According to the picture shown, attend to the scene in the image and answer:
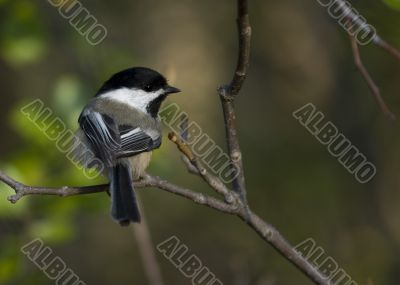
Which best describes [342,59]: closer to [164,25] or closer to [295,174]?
[295,174]

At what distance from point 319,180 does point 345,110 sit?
65cm

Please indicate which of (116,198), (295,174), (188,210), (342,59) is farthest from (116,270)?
(116,198)

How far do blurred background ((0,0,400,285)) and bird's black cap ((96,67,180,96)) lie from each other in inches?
21.4

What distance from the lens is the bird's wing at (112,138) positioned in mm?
2637

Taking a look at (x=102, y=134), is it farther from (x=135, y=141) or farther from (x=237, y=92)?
(x=237, y=92)

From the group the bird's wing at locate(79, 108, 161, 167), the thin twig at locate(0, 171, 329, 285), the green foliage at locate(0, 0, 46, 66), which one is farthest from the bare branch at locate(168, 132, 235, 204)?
the green foliage at locate(0, 0, 46, 66)

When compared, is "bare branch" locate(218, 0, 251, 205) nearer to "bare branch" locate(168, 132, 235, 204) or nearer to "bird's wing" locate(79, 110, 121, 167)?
"bare branch" locate(168, 132, 235, 204)

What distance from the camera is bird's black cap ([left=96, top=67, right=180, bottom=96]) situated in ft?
9.75

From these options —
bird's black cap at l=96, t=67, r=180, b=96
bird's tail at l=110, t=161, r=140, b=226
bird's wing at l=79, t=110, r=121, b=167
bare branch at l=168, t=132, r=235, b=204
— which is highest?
bird's black cap at l=96, t=67, r=180, b=96

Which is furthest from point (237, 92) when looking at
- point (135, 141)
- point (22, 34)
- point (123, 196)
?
point (22, 34)

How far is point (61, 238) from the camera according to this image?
3.08 m

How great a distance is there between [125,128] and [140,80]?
0.30 metres

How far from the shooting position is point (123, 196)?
92.2 inches

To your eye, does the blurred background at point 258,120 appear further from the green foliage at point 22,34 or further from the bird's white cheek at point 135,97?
the bird's white cheek at point 135,97
